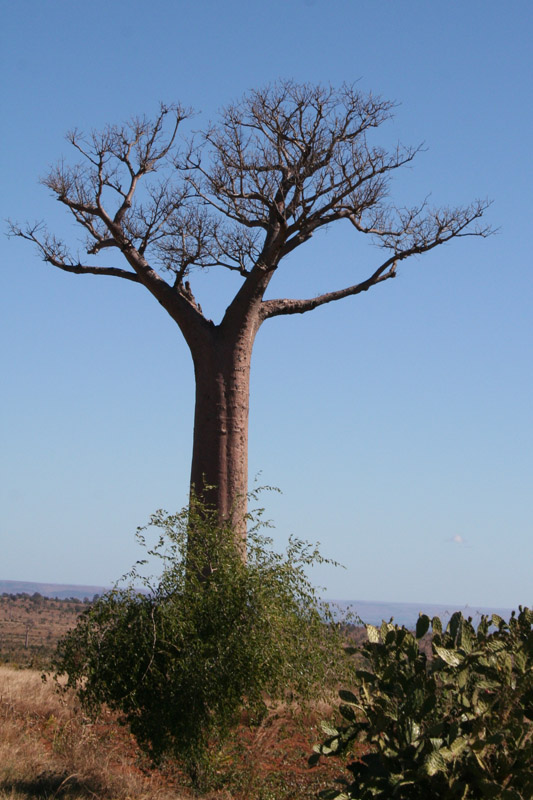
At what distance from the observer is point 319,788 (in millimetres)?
6164

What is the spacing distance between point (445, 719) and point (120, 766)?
135 inches

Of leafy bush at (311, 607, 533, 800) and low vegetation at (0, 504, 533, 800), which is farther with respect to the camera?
low vegetation at (0, 504, 533, 800)

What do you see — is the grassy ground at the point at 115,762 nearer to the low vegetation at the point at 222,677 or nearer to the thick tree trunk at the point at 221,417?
the low vegetation at the point at 222,677

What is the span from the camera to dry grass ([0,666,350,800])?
18.7 ft

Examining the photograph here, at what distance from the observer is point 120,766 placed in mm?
6562

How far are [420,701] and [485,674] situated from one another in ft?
1.13

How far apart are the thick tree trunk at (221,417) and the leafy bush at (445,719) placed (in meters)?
4.34

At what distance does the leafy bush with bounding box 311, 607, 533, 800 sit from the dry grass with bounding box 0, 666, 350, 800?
180 centimetres

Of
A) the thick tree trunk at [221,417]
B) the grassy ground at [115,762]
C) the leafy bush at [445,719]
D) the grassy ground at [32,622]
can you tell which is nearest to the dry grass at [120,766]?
the grassy ground at [115,762]

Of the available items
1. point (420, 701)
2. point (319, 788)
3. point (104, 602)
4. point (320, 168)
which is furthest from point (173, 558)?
point (320, 168)

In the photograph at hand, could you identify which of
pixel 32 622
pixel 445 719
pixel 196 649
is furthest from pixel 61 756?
pixel 32 622

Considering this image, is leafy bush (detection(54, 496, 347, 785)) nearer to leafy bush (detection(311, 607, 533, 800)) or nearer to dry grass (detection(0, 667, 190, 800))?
dry grass (detection(0, 667, 190, 800))

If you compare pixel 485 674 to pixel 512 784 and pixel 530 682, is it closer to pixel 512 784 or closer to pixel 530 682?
pixel 530 682

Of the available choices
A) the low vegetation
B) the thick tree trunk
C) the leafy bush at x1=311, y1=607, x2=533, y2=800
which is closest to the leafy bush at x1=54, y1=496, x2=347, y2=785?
the low vegetation
